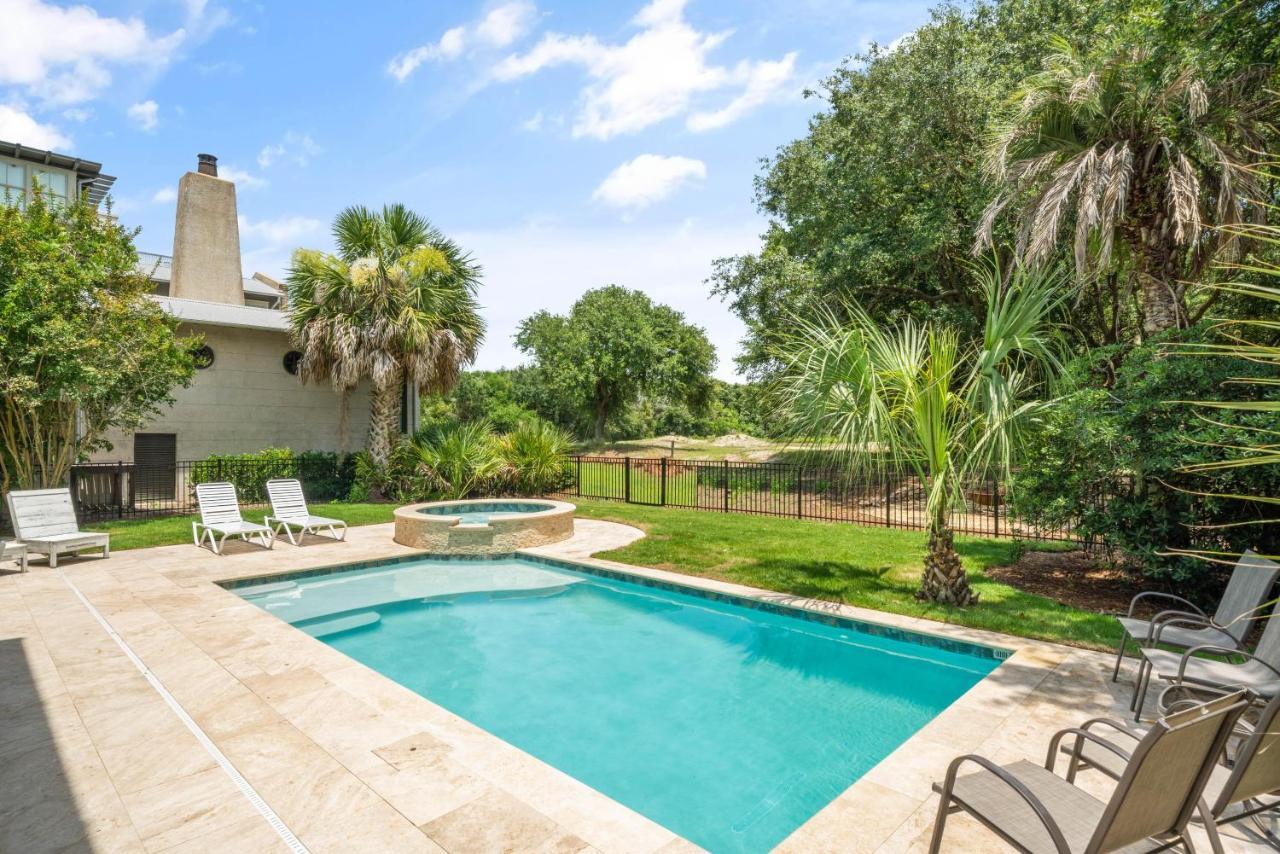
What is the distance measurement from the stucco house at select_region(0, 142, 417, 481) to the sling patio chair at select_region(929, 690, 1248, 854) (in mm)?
15948

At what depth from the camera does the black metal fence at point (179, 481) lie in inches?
513

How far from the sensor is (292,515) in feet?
37.2

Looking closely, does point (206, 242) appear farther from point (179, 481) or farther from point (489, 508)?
point (489, 508)

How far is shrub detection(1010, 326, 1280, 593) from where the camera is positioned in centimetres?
610

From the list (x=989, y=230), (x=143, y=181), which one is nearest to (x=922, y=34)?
(x=989, y=230)

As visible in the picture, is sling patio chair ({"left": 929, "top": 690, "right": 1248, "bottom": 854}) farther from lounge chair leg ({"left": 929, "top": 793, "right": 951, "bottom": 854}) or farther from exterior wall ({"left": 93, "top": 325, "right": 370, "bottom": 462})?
exterior wall ({"left": 93, "top": 325, "right": 370, "bottom": 462})

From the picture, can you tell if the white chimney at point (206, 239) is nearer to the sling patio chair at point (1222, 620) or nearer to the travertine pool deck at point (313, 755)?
the travertine pool deck at point (313, 755)

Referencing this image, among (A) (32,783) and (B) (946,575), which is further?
(B) (946,575)

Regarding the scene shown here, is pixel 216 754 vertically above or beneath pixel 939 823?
beneath

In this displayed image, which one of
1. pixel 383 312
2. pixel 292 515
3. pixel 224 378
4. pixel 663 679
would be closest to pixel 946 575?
pixel 663 679

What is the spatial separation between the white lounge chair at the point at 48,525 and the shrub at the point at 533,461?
8.26 m

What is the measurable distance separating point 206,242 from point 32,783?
20.6 metres

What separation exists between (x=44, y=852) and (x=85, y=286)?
39.1 feet

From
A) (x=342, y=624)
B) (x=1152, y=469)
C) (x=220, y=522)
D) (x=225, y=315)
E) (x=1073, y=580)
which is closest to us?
(x=1152, y=469)
